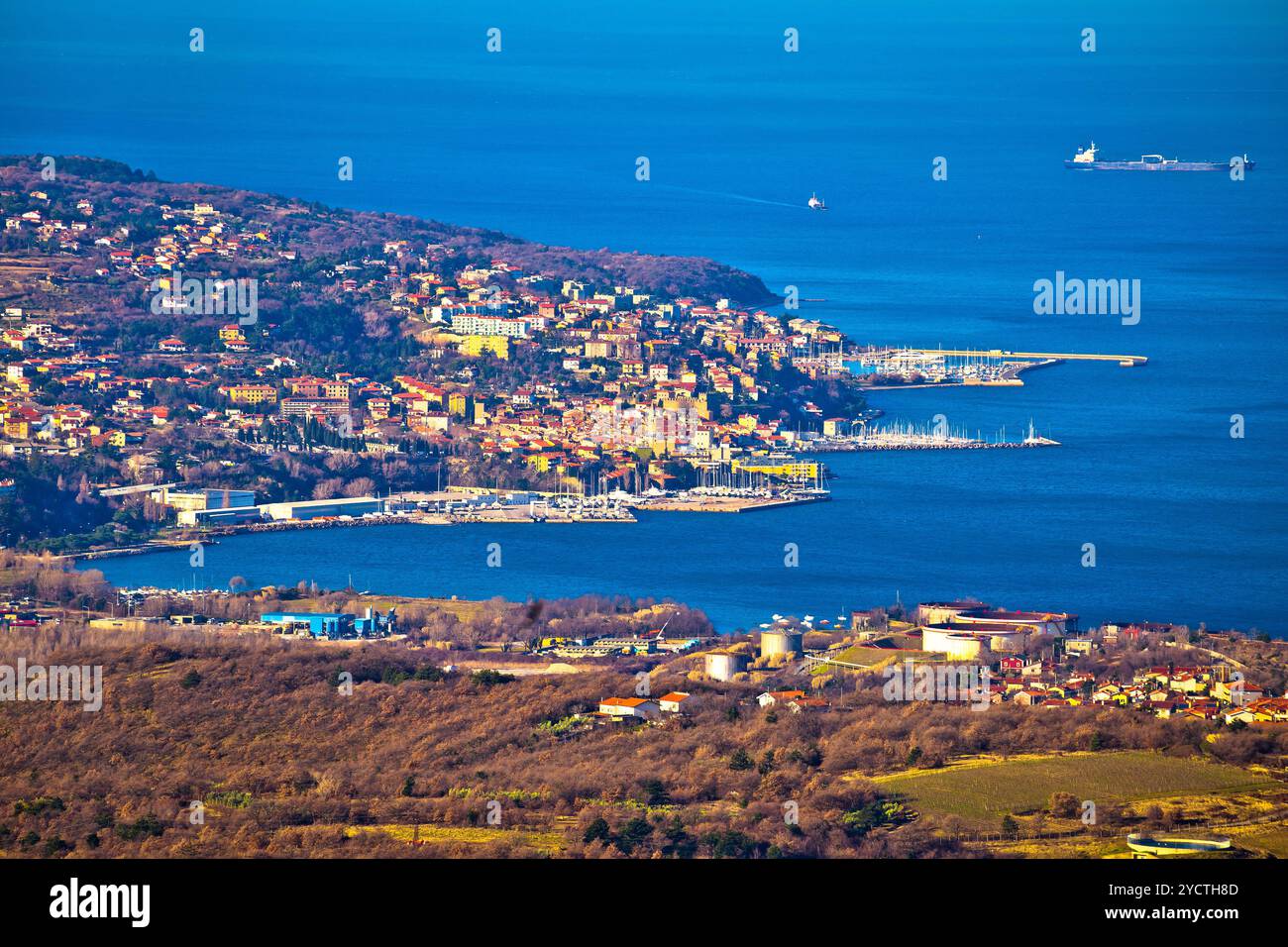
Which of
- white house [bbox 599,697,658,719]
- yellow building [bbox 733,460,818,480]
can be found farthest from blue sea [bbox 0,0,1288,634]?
white house [bbox 599,697,658,719]

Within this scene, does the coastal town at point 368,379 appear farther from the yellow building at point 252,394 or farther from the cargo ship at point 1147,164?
the cargo ship at point 1147,164

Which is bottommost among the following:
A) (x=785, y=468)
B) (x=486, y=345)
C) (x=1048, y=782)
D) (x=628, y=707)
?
(x=1048, y=782)

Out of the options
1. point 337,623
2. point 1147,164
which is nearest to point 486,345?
point 337,623

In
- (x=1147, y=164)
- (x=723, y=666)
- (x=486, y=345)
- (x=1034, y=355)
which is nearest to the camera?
(x=723, y=666)

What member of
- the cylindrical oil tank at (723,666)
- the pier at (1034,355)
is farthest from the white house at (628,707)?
the pier at (1034,355)

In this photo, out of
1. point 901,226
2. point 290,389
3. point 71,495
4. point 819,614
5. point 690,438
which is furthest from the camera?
point 901,226

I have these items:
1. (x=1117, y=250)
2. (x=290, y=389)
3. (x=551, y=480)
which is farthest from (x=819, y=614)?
(x=1117, y=250)

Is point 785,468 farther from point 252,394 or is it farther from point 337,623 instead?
point 337,623
